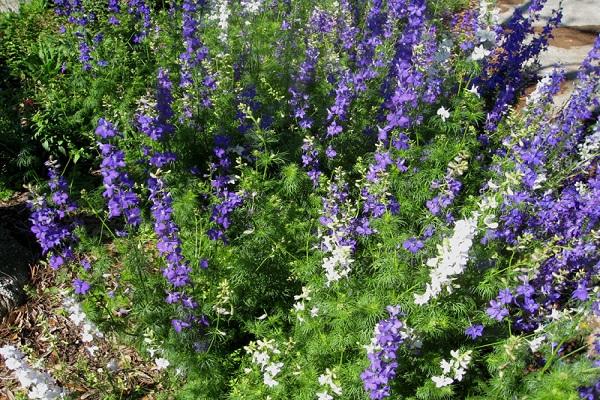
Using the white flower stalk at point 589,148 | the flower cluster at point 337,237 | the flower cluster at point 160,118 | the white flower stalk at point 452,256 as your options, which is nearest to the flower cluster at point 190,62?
the flower cluster at point 160,118

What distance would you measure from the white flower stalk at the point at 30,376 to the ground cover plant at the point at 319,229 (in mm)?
16

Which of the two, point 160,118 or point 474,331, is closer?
point 474,331

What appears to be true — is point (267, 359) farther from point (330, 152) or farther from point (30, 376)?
point (330, 152)

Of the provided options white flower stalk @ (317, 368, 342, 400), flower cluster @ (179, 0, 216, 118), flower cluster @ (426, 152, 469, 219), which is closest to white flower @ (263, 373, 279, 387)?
white flower stalk @ (317, 368, 342, 400)

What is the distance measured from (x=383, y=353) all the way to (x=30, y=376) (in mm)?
2007

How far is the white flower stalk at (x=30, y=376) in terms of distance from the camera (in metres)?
→ 2.99

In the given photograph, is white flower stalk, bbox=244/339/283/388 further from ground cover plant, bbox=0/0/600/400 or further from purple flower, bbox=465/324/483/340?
purple flower, bbox=465/324/483/340

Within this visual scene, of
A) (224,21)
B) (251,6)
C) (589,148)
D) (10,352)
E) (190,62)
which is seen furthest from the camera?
(251,6)

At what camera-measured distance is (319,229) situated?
3.76 meters

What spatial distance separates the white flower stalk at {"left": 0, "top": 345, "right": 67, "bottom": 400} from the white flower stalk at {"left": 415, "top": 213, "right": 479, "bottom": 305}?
2.25 meters

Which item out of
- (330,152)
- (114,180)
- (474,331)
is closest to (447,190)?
(474,331)

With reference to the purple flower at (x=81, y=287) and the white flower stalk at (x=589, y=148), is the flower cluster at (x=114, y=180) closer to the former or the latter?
the purple flower at (x=81, y=287)

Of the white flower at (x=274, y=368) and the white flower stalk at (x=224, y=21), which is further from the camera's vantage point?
the white flower stalk at (x=224, y=21)

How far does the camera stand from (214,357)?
371 cm
